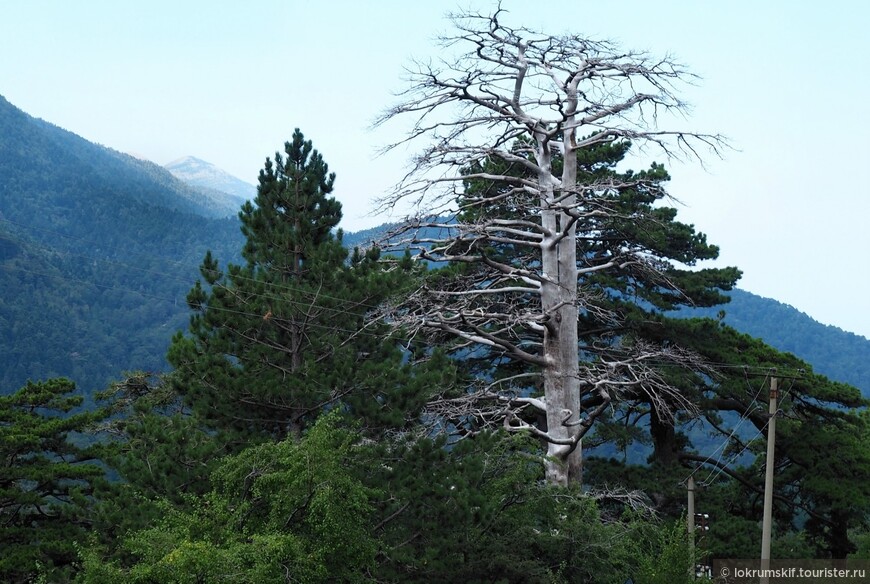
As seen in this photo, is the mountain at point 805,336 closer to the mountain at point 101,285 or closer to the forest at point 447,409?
the mountain at point 101,285

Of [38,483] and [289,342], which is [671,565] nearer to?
[289,342]

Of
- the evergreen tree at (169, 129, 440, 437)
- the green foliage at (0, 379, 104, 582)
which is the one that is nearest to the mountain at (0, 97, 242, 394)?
the green foliage at (0, 379, 104, 582)

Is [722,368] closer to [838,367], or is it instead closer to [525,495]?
[525,495]

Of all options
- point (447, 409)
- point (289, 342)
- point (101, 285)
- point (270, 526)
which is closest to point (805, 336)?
point (101, 285)

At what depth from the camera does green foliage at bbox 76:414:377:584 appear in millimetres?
11219

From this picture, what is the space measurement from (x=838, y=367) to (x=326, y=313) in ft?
265

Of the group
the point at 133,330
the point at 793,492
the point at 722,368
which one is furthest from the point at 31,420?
the point at 133,330

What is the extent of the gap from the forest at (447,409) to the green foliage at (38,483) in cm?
6

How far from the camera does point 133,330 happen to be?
9612 cm

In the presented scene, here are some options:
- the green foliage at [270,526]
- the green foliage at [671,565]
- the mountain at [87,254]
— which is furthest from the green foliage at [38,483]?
the mountain at [87,254]

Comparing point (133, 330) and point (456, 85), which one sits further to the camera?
point (133, 330)

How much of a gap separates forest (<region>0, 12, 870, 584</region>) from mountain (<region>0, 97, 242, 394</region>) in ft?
178

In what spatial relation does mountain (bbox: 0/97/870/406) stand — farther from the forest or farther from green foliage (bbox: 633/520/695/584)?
green foliage (bbox: 633/520/695/584)

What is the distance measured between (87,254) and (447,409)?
106574 millimetres
